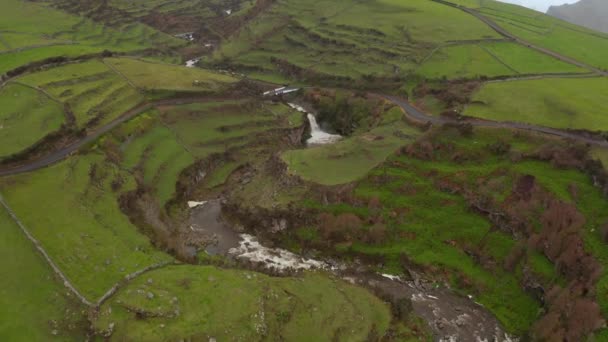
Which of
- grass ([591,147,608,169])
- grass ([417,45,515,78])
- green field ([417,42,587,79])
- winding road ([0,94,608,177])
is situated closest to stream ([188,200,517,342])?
winding road ([0,94,608,177])

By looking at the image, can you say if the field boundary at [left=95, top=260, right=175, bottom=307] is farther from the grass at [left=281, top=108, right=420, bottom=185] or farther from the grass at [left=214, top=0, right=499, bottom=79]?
the grass at [left=214, top=0, right=499, bottom=79]

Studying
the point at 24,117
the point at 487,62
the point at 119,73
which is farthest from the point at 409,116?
the point at 24,117

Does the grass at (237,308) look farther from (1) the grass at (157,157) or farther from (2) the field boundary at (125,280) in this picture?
Result: (1) the grass at (157,157)

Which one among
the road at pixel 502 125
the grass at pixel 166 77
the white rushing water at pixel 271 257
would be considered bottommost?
the white rushing water at pixel 271 257

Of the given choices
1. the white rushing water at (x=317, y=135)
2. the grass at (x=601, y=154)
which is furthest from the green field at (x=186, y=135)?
the grass at (x=601, y=154)

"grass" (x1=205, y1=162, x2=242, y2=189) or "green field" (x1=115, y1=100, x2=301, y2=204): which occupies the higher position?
"green field" (x1=115, y1=100, x2=301, y2=204)

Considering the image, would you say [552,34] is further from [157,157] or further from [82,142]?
[82,142]
